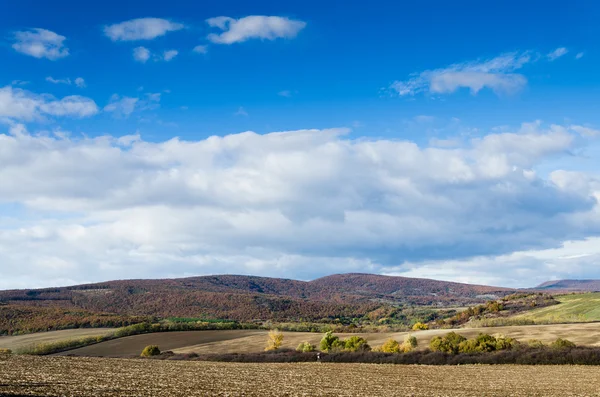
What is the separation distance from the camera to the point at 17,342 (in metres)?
132

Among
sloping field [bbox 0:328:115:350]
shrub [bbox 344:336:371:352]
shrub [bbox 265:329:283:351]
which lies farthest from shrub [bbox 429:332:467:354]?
sloping field [bbox 0:328:115:350]

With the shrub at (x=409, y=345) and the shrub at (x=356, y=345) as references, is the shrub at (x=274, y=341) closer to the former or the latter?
the shrub at (x=356, y=345)

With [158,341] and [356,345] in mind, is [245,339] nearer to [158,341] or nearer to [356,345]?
[158,341]

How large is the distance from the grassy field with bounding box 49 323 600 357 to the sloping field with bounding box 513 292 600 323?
2356cm

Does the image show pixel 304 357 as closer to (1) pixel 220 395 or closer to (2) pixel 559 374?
(2) pixel 559 374

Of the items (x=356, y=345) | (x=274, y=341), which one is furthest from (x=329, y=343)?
(x=274, y=341)

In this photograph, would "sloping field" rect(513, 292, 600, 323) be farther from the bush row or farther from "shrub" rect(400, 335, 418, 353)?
the bush row

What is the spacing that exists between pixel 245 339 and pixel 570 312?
87.3 meters

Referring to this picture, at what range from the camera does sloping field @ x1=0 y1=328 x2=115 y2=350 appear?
128 meters

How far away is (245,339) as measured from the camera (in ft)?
408

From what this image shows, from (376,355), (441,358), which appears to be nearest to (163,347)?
(376,355)

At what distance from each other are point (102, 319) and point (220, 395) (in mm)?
154224

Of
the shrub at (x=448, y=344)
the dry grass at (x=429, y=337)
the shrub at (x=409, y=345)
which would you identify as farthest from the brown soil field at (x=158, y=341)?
the shrub at (x=448, y=344)

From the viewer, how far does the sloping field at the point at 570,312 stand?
133 meters
